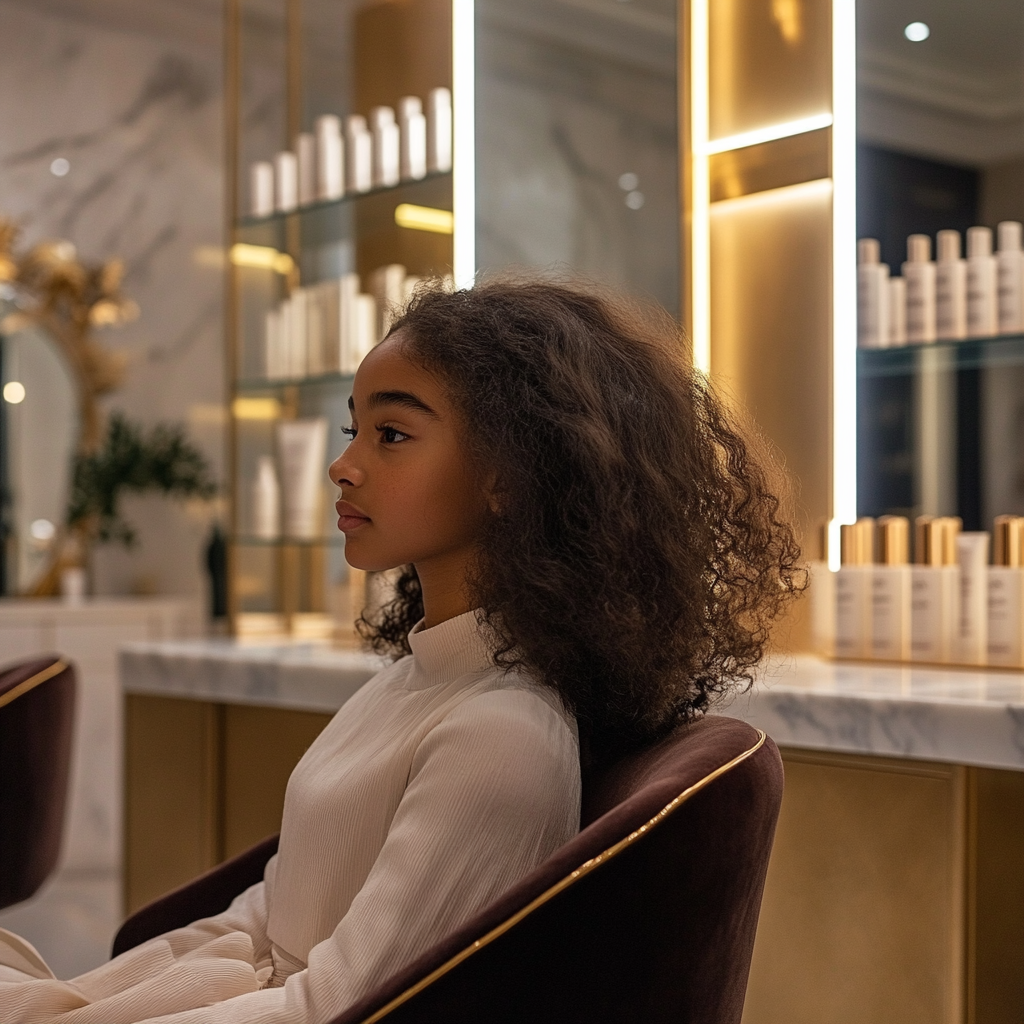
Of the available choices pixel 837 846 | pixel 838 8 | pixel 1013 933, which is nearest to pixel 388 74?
pixel 838 8

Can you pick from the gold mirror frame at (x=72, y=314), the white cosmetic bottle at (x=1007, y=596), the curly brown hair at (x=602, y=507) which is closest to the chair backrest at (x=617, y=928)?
the curly brown hair at (x=602, y=507)

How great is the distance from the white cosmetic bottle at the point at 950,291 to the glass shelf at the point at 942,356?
2 cm

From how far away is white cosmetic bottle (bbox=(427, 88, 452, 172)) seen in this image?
256cm

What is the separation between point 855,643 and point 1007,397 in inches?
20.0

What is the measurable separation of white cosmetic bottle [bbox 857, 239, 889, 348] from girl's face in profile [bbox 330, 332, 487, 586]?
1127mm

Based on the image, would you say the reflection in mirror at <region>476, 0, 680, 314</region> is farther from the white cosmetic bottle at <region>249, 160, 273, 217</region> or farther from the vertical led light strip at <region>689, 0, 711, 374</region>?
the white cosmetic bottle at <region>249, 160, 273, 217</region>

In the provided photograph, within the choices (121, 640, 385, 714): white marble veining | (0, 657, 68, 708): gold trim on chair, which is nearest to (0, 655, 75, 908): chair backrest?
(0, 657, 68, 708): gold trim on chair

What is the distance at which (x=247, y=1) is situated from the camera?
9.67 ft

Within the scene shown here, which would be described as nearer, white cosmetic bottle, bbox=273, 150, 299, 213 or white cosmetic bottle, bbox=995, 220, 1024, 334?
white cosmetic bottle, bbox=995, 220, 1024, 334

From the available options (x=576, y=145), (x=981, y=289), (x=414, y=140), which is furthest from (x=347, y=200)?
(x=981, y=289)

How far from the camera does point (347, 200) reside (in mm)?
2795

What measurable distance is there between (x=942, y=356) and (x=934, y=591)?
0.36 meters

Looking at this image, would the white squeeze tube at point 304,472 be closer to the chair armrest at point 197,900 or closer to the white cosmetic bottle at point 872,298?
the white cosmetic bottle at point 872,298

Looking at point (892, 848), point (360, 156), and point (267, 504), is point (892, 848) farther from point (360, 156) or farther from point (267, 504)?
point (360, 156)
